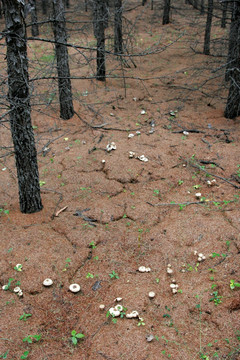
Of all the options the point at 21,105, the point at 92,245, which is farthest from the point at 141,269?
the point at 21,105

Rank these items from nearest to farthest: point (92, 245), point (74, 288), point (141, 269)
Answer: point (74, 288)
point (141, 269)
point (92, 245)

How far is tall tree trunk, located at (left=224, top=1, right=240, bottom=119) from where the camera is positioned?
21.7 ft

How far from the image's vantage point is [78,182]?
18.2 ft

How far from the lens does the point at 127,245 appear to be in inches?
162

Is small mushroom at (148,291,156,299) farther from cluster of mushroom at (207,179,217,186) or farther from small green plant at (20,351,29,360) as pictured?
cluster of mushroom at (207,179,217,186)

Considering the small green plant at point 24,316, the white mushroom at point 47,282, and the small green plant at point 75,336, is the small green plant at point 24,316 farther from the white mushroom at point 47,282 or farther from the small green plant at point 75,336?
the small green plant at point 75,336

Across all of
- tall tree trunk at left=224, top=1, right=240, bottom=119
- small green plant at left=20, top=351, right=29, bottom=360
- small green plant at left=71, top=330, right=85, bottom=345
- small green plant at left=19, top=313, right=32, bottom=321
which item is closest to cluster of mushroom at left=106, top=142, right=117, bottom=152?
tall tree trunk at left=224, top=1, right=240, bottom=119

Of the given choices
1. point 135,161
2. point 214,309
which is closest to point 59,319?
point 214,309

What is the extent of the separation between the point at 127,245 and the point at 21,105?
8.14ft

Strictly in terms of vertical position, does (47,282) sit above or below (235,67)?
below

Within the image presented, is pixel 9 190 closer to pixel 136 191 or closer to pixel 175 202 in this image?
pixel 136 191

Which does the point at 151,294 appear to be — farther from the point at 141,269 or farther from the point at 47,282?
the point at 47,282

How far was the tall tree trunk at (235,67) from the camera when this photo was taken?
662 cm

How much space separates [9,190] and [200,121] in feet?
18.4
